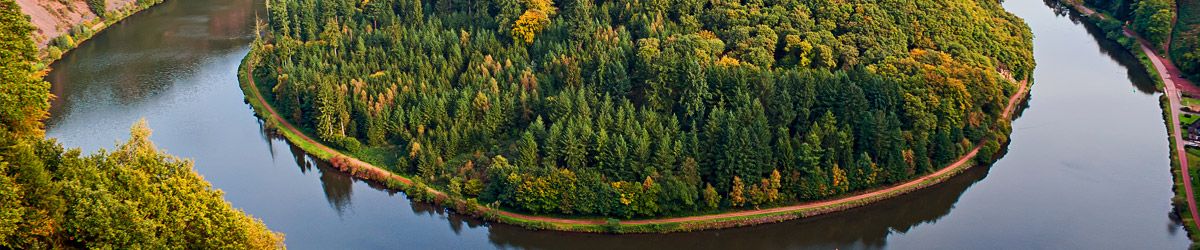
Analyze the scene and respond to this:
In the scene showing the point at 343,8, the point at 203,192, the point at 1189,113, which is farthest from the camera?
the point at 343,8

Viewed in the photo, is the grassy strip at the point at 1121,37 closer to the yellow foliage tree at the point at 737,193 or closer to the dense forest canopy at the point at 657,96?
the dense forest canopy at the point at 657,96

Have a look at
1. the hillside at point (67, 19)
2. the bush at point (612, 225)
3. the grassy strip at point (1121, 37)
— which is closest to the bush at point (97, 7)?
the hillside at point (67, 19)

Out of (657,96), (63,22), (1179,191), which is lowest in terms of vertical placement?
(63,22)

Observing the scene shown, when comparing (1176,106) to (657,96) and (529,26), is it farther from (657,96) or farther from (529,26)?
(529,26)

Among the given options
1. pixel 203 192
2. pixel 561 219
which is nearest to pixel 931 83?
pixel 561 219

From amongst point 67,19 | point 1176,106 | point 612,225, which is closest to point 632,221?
point 612,225

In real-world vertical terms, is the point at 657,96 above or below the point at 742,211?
above

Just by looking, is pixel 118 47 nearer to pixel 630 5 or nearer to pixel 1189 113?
pixel 630 5
